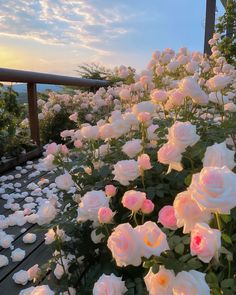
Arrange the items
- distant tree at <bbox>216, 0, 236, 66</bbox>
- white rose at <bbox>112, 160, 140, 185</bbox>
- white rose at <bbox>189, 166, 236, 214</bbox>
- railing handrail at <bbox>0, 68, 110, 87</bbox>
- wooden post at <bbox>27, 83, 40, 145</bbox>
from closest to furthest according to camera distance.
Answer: white rose at <bbox>189, 166, 236, 214</bbox>
white rose at <bbox>112, 160, 140, 185</bbox>
railing handrail at <bbox>0, 68, 110, 87</bbox>
wooden post at <bbox>27, 83, 40, 145</bbox>
distant tree at <bbox>216, 0, 236, 66</bbox>

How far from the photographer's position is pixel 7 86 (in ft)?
11.8

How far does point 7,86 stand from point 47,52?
68cm

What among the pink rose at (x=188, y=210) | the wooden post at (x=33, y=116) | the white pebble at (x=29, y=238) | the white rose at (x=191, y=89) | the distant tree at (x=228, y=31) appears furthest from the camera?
the distant tree at (x=228, y=31)

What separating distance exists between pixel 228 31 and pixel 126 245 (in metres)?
5.41

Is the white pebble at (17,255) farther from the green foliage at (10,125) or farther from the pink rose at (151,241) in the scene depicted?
the green foliage at (10,125)

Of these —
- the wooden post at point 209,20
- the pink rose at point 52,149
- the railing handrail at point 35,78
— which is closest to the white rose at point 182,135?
the pink rose at point 52,149

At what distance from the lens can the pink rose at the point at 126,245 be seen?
59 centimetres

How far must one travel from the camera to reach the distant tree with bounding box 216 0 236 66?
5.04 metres

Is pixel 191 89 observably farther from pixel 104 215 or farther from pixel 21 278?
pixel 21 278

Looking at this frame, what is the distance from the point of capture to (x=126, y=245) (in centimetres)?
59

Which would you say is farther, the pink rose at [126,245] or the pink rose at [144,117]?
the pink rose at [144,117]

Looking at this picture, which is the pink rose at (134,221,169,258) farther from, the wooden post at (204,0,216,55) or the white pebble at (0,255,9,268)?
the wooden post at (204,0,216,55)

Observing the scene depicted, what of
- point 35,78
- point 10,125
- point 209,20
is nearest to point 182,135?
point 10,125

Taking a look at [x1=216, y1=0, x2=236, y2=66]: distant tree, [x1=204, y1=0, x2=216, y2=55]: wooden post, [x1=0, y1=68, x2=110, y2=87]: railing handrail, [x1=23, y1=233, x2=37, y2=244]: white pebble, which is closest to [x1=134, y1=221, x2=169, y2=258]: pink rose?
[x1=23, y1=233, x2=37, y2=244]: white pebble
